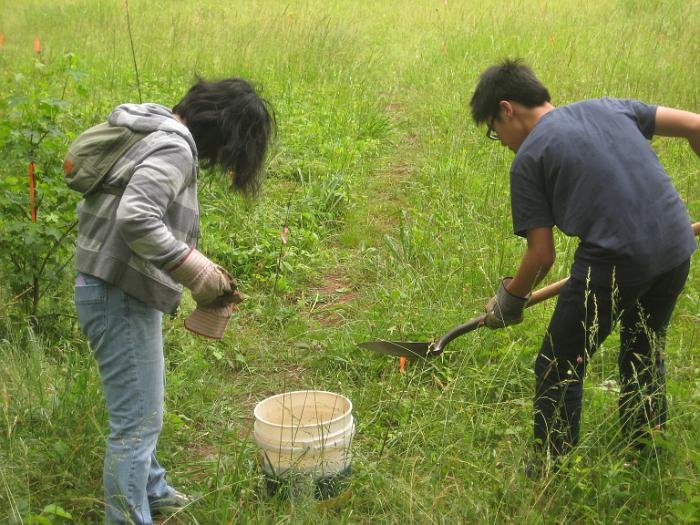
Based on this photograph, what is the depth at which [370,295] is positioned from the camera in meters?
5.11

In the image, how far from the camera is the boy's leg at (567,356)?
9.59 ft

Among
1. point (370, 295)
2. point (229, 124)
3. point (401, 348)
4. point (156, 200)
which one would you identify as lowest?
point (370, 295)

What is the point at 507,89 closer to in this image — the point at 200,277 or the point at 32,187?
the point at 200,277

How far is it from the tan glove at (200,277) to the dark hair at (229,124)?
375 millimetres

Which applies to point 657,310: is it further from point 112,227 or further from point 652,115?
point 112,227

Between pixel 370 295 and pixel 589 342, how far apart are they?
230cm

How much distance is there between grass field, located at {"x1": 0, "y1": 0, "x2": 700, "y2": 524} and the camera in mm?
2947

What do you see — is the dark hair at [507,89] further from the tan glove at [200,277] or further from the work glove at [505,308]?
the tan glove at [200,277]

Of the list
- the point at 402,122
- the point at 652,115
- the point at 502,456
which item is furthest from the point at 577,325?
the point at 402,122

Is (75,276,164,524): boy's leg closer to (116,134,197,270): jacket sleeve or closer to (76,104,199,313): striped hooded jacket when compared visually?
(76,104,199,313): striped hooded jacket

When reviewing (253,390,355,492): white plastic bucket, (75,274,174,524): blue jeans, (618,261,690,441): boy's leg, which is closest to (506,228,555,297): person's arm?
(618,261,690,441): boy's leg

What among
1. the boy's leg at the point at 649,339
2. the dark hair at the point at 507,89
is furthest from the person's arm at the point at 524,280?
the dark hair at the point at 507,89

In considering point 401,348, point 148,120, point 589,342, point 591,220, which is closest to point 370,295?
point 401,348

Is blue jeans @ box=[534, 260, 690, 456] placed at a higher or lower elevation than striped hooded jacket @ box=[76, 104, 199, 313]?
lower
